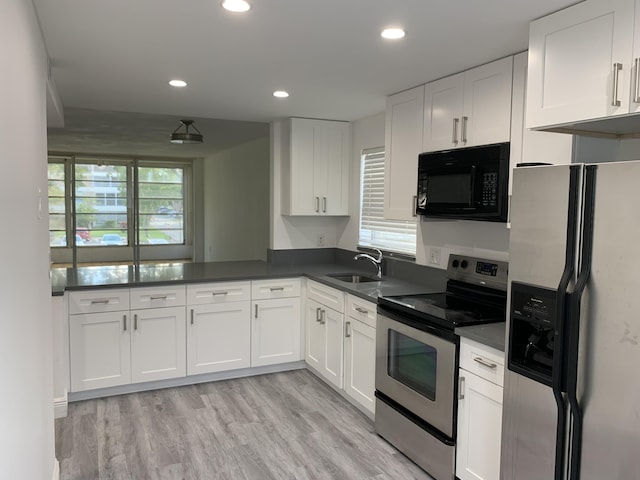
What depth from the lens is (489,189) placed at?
258cm

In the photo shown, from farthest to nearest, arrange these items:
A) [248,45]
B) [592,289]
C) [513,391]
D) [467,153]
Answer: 1. [467,153]
2. [248,45]
3. [513,391]
4. [592,289]

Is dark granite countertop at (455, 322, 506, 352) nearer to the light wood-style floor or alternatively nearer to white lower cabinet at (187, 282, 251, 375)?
the light wood-style floor

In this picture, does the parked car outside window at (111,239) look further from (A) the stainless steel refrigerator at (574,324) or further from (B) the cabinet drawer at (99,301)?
(A) the stainless steel refrigerator at (574,324)

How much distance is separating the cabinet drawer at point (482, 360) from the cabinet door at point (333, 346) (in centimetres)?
136

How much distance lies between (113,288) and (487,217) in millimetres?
2694

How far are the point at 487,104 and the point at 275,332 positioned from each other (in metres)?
2.54

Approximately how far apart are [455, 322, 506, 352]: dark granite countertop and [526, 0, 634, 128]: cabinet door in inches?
38.3

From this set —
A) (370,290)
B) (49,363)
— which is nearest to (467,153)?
(370,290)

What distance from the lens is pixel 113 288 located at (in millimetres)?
3643

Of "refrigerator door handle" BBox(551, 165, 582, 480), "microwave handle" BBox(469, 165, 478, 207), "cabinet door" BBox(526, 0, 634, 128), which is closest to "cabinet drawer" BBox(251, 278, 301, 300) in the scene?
"microwave handle" BBox(469, 165, 478, 207)

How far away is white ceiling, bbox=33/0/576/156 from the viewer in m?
2.07

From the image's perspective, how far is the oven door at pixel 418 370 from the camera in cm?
247

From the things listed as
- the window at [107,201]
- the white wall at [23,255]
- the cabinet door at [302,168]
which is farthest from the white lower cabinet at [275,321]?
the window at [107,201]

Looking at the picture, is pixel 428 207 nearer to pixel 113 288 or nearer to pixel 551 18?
pixel 551 18
